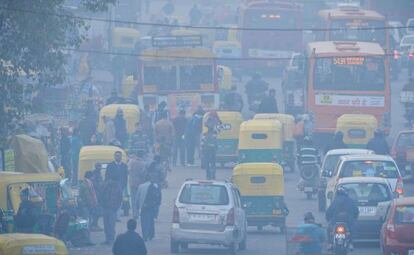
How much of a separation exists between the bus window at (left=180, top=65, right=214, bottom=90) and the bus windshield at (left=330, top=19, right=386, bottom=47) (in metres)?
8.42

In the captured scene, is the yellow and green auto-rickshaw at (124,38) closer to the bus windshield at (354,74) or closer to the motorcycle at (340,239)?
the bus windshield at (354,74)

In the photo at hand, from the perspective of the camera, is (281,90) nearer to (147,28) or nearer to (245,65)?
(245,65)

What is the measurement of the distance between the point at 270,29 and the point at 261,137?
91.8 ft

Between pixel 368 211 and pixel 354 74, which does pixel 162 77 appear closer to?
pixel 354 74

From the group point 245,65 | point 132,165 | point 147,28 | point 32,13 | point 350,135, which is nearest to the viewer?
point 32,13

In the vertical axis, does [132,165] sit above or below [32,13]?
below

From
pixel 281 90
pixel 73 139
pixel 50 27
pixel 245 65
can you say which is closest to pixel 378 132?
pixel 73 139

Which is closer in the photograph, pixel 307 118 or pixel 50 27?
pixel 50 27

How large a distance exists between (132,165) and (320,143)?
48.3 feet

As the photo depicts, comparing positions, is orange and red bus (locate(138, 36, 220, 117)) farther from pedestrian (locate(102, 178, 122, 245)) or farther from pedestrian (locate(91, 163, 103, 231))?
pedestrian (locate(102, 178, 122, 245))

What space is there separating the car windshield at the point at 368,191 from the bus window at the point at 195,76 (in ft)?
65.9

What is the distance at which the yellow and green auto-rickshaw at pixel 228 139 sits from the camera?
4306 cm

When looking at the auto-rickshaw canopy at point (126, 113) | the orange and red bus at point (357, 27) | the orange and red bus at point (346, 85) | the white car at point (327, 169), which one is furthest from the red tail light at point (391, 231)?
the orange and red bus at point (357, 27)

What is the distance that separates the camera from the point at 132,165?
34250mm
